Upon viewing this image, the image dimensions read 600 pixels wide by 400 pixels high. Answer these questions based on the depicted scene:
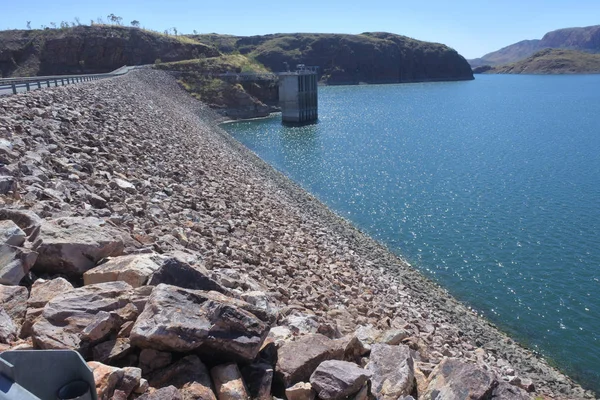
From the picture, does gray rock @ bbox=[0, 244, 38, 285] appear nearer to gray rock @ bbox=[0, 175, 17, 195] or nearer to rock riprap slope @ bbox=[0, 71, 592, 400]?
rock riprap slope @ bbox=[0, 71, 592, 400]

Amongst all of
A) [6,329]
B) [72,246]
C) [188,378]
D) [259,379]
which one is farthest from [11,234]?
[259,379]

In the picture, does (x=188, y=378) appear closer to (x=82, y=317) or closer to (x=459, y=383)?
(x=82, y=317)

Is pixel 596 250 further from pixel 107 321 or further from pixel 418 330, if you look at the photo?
pixel 107 321

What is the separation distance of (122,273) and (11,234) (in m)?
1.67

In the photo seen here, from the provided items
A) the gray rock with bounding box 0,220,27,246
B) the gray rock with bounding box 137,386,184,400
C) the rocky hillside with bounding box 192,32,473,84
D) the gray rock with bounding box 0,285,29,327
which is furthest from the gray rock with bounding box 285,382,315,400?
the rocky hillside with bounding box 192,32,473,84

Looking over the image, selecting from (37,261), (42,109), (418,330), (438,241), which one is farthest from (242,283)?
(438,241)

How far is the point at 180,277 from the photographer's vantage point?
6.91 metres

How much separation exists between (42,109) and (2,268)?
1573cm

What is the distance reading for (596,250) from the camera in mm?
22156

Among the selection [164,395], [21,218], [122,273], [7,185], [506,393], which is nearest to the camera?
[164,395]

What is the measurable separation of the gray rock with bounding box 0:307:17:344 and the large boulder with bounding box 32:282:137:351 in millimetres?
300

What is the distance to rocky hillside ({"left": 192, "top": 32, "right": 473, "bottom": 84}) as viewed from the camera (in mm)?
179375

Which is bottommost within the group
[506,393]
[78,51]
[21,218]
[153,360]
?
[506,393]

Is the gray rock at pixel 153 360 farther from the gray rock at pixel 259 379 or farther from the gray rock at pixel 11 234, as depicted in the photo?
the gray rock at pixel 11 234
